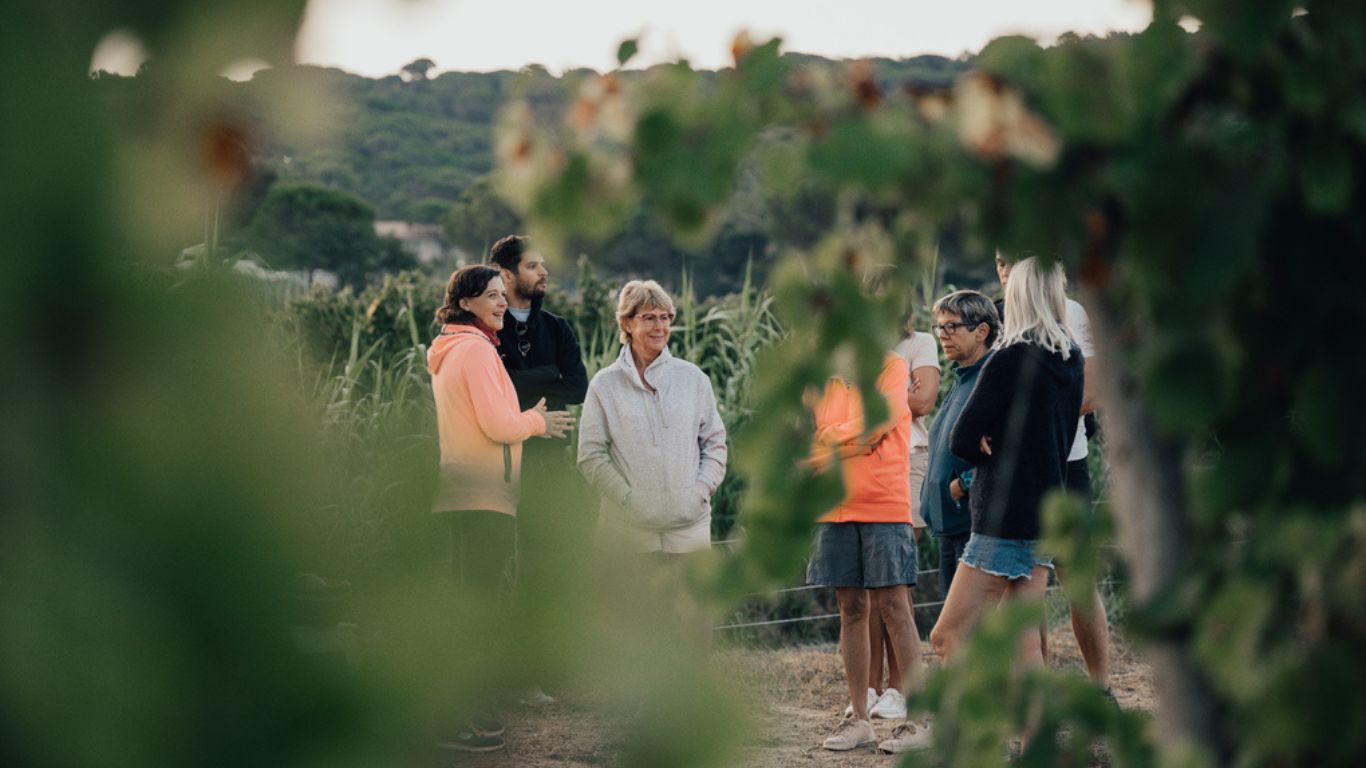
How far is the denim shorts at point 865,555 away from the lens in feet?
19.5

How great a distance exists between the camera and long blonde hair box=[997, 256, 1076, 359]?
16.7 feet

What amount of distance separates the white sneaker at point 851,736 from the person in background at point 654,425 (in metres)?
1.08

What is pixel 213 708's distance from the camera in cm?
41

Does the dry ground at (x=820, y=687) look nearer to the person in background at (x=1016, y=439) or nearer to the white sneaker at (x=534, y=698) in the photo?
the person in background at (x=1016, y=439)

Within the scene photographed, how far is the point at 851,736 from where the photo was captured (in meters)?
6.02

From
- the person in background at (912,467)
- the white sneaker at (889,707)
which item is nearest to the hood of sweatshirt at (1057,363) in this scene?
the person in background at (912,467)

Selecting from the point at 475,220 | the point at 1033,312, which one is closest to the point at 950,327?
the point at 1033,312

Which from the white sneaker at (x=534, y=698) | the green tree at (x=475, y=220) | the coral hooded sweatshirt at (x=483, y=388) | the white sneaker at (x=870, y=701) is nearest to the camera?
the white sneaker at (x=534, y=698)

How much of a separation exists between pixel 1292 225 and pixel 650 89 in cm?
55

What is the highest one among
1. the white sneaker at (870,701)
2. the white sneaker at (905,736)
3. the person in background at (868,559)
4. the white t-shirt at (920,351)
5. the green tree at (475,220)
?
the green tree at (475,220)

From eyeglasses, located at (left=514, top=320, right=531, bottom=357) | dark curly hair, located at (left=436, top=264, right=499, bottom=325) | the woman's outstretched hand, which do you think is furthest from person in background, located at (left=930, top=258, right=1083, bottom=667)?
eyeglasses, located at (left=514, top=320, right=531, bottom=357)

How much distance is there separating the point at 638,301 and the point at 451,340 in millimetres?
987

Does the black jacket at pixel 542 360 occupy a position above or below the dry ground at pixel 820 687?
above

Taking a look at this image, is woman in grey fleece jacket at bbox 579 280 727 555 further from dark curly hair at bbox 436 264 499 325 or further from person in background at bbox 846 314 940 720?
person in background at bbox 846 314 940 720
